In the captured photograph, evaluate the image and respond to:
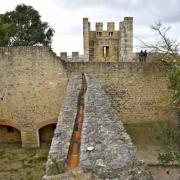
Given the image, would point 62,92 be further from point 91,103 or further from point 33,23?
point 33,23

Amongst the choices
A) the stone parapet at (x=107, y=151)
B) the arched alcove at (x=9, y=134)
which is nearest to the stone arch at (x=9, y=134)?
the arched alcove at (x=9, y=134)

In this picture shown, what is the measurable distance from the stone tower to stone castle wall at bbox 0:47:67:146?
11.2 metres

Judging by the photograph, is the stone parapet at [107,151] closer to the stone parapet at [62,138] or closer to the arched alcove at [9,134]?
the stone parapet at [62,138]

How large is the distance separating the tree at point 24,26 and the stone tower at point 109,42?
4.01m

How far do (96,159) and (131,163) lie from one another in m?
0.44

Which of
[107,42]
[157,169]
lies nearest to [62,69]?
[157,169]

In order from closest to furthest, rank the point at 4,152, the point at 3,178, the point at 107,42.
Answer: the point at 3,178
the point at 4,152
the point at 107,42

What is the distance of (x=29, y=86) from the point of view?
45.2ft

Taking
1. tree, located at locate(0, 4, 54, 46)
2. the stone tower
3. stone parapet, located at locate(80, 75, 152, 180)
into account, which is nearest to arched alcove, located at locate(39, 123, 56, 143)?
stone parapet, located at locate(80, 75, 152, 180)

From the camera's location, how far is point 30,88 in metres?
13.8

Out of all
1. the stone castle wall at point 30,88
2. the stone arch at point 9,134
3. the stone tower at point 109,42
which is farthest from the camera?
the stone tower at point 109,42

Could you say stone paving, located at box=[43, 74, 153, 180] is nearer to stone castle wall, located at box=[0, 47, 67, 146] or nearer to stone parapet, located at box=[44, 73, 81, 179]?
stone parapet, located at box=[44, 73, 81, 179]

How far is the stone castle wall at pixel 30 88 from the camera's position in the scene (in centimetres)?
1349

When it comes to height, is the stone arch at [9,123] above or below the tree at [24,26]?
below
